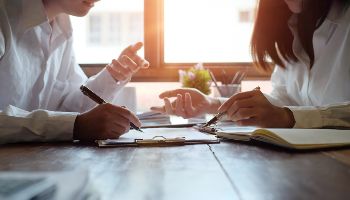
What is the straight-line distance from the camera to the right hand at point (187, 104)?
145 centimetres

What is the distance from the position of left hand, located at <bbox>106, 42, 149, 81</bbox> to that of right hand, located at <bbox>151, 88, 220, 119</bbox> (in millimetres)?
184

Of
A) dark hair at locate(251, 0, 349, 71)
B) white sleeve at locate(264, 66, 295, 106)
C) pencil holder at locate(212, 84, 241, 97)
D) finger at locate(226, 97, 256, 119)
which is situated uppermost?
dark hair at locate(251, 0, 349, 71)

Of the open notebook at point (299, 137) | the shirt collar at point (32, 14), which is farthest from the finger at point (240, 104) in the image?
the shirt collar at point (32, 14)

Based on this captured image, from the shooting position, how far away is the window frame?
7.97 feet

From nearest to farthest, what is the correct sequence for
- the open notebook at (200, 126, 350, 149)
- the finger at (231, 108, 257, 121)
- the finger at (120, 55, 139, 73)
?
1. the open notebook at (200, 126, 350, 149)
2. the finger at (231, 108, 257, 121)
3. the finger at (120, 55, 139, 73)

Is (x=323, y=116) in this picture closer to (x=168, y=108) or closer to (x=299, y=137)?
(x=299, y=137)

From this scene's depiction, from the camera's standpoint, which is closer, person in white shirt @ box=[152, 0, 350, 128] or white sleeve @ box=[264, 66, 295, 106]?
person in white shirt @ box=[152, 0, 350, 128]

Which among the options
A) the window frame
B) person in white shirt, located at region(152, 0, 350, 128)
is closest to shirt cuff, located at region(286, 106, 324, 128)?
person in white shirt, located at region(152, 0, 350, 128)

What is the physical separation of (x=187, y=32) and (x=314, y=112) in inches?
58.9

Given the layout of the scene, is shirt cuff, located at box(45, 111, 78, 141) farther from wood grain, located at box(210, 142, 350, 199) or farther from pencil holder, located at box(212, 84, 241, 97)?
pencil holder, located at box(212, 84, 241, 97)

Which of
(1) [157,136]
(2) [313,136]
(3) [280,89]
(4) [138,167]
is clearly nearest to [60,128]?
(1) [157,136]

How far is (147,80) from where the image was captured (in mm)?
2463

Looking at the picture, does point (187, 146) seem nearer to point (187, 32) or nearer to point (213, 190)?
point (213, 190)

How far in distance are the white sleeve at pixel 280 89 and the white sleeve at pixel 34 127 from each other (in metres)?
0.92
